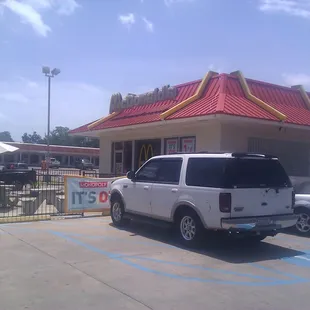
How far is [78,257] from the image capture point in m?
7.79

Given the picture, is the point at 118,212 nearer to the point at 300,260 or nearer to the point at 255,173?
the point at 255,173

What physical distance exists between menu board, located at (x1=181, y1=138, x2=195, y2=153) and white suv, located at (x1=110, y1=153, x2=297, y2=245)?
258 inches

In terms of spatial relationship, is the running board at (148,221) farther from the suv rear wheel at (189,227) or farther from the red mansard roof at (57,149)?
the red mansard roof at (57,149)

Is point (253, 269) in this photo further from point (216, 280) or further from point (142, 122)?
point (142, 122)

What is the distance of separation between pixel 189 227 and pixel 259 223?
4.97 feet

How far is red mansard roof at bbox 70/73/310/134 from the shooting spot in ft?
47.2

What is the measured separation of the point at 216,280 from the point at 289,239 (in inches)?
170

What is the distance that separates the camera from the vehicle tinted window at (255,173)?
8.37 meters

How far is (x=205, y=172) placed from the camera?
8.78 meters

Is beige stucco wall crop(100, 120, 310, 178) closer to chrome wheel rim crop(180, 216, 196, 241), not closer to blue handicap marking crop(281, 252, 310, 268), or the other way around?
chrome wheel rim crop(180, 216, 196, 241)

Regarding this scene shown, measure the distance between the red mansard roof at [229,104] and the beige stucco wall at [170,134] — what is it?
2.46 ft

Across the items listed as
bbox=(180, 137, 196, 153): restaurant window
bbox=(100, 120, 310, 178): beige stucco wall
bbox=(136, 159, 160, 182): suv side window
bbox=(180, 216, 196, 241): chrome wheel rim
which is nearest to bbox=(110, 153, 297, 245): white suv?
bbox=(180, 216, 196, 241): chrome wheel rim

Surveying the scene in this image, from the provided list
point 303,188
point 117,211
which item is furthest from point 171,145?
point 303,188

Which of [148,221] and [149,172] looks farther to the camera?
[149,172]
